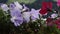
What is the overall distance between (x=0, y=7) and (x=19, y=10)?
171 millimetres

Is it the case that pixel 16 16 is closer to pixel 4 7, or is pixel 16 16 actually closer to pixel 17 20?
pixel 17 20

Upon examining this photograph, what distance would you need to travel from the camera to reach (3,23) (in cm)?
119

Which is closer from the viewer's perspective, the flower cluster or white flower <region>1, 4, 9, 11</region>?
the flower cluster

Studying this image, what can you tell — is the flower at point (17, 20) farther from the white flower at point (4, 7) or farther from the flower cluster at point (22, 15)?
the white flower at point (4, 7)

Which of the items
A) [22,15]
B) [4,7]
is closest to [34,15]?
[22,15]

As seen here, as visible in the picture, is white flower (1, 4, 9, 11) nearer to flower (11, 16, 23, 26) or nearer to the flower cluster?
the flower cluster

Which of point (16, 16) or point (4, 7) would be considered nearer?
point (16, 16)

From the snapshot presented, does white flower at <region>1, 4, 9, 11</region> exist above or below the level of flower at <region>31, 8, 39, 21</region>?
above

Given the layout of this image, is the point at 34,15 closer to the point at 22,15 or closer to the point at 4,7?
the point at 22,15

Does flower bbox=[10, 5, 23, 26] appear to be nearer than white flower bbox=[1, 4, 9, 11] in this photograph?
Yes

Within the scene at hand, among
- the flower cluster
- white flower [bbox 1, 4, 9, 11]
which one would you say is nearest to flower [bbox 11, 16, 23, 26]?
the flower cluster

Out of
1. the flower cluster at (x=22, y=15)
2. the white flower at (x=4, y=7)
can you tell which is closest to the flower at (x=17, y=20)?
the flower cluster at (x=22, y=15)

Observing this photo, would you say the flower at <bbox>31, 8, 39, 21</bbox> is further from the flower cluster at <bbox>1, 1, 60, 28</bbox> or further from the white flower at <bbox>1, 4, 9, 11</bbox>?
the white flower at <bbox>1, 4, 9, 11</bbox>

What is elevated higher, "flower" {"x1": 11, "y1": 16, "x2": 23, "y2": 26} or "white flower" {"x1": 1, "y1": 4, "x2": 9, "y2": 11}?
"white flower" {"x1": 1, "y1": 4, "x2": 9, "y2": 11}
